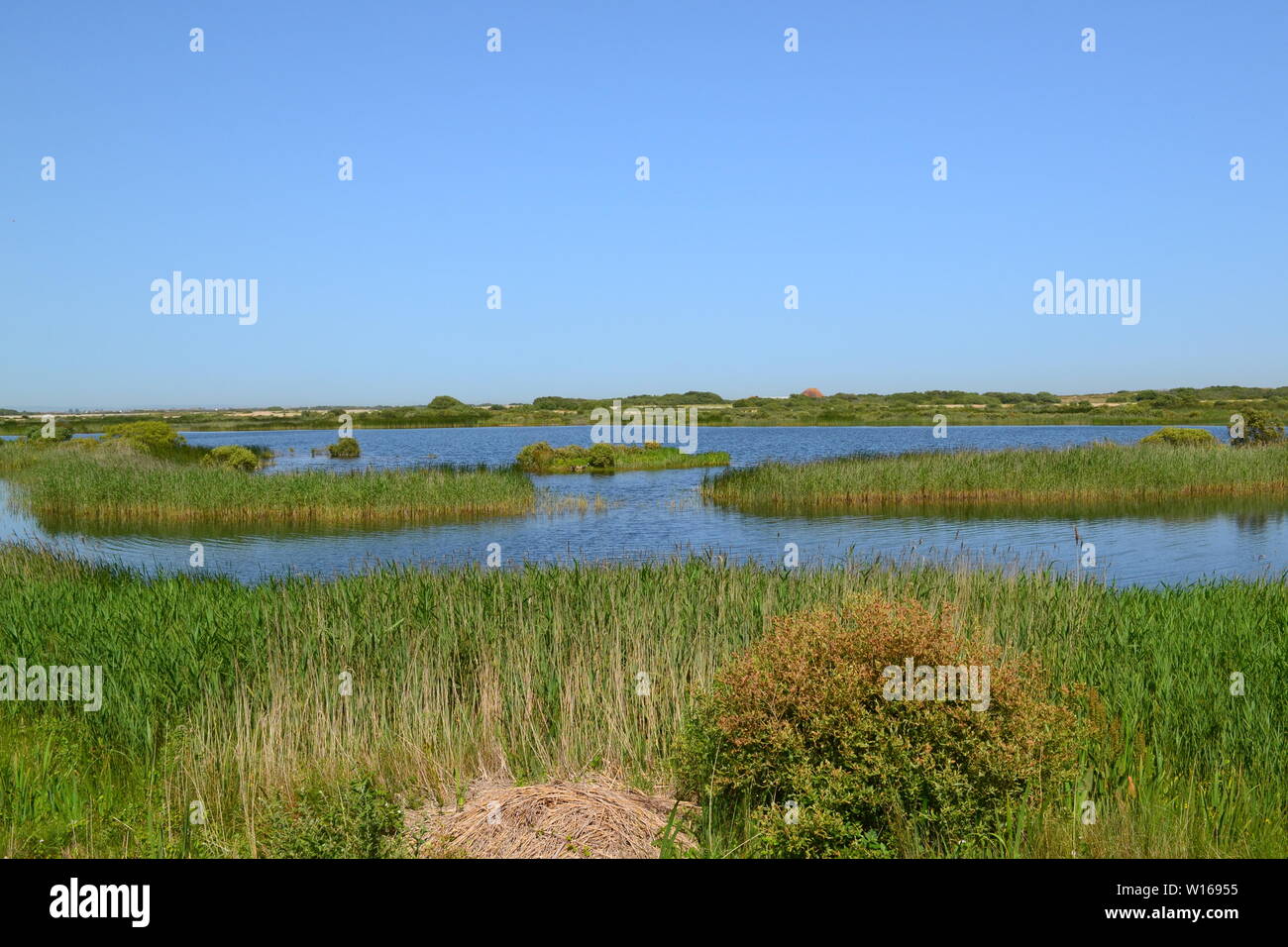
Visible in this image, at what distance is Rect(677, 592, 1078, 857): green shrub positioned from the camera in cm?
504

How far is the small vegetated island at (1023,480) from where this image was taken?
1262 inches

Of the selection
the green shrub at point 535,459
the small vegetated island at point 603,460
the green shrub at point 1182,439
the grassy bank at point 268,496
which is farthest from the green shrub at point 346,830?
the green shrub at point 535,459

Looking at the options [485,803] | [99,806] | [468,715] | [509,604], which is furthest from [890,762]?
[509,604]

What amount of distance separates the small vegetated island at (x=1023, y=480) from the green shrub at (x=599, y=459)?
16.1m

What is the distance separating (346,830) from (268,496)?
27.7 metres

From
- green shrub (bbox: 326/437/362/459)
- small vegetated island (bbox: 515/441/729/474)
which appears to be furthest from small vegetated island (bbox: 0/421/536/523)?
green shrub (bbox: 326/437/362/459)

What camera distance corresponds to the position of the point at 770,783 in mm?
5305

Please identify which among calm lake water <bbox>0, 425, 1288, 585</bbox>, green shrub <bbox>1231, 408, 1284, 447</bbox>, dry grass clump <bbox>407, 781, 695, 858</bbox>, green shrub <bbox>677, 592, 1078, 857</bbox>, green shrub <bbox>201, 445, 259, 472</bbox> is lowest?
calm lake water <bbox>0, 425, 1288, 585</bbox>

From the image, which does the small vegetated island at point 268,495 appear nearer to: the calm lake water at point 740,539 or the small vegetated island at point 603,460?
the calm lake water at point 740,539

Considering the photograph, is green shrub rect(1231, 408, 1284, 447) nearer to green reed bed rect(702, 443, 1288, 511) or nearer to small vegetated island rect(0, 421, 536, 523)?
green reed bed rect(702, 443, 1288, 511)

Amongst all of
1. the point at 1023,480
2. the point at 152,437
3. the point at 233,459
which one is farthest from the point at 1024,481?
the point at 152,437

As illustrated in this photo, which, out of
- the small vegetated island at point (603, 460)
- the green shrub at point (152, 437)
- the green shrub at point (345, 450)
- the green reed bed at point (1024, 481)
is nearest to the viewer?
the green reed bed at point (1024, 481)

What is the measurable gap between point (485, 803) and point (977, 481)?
1165 inches
